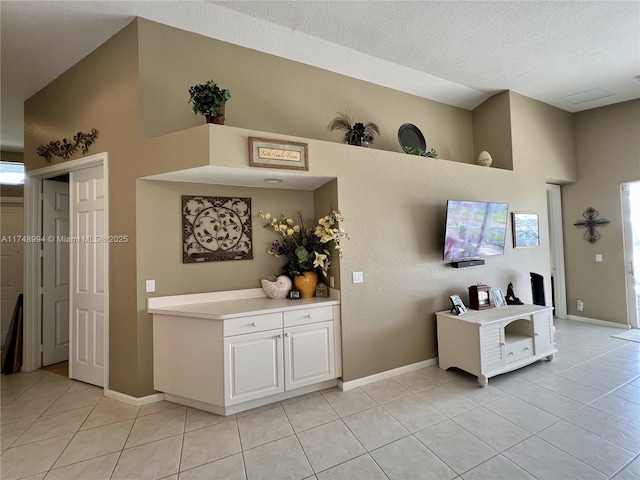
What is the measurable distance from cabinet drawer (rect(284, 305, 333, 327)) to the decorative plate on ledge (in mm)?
2323

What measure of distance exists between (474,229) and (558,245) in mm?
2736

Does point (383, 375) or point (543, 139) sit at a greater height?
point (543, 139)

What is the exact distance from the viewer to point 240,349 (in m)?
2.55

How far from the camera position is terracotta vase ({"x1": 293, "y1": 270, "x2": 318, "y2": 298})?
10.3ft

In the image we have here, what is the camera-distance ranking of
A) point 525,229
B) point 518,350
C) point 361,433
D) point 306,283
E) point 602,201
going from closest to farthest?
point 361,433, point 306,283, point 518,350, point 525,229, point 602,201

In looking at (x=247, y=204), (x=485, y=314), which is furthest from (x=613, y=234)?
(x=247, y=204)

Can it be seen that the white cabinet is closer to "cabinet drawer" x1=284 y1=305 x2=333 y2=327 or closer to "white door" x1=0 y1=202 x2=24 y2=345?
"cabinet drawer" x1=284 y1=305 x2=333 y2=327

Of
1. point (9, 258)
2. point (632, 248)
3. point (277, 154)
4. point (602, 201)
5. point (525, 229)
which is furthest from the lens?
point (602, 201)

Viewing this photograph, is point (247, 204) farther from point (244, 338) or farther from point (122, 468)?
point (122, 468)

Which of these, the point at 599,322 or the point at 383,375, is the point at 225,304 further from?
the point at 599,322

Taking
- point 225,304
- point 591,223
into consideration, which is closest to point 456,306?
point 225,304

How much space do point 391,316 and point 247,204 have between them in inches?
75.6

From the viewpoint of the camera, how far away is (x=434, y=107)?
174 inches

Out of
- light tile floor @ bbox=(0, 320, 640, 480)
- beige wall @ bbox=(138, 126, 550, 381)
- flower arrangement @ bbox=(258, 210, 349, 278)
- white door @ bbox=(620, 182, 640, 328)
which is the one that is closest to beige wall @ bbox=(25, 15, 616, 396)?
beige wall @ bbox=(138, 126, 550, 381)
